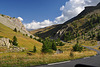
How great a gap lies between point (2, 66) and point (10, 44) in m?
73.2

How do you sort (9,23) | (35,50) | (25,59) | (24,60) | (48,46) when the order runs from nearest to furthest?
(24,60) → (25,59) → (35,50) → (48,46) → (9,23)

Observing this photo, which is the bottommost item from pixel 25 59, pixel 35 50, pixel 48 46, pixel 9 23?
pixel 35 50

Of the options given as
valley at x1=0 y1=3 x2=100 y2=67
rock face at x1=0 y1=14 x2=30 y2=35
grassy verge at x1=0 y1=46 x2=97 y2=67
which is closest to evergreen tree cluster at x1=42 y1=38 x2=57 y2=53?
valley at x1=0 y1=3 x2=100 y2=67

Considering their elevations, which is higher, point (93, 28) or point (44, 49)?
point (93, 28)

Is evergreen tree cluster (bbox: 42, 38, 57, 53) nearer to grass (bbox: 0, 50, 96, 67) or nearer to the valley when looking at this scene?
the valley

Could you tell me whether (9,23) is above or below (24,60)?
above

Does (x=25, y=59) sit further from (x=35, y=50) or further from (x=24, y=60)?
(x=35, y=50)

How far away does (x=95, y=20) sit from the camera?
18325cm

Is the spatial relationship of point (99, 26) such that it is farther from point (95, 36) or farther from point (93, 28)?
point (95, 36)

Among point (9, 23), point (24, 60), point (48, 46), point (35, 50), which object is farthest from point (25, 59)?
point (9, 23)

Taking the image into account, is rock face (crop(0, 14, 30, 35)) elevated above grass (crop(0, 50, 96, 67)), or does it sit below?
above

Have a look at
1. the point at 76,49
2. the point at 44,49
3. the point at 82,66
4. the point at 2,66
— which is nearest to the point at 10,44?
the point at 44,49

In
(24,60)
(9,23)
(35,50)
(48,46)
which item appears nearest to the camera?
(24,60)

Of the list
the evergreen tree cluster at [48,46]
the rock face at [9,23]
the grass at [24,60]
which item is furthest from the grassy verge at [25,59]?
the rock face at [9,23]
